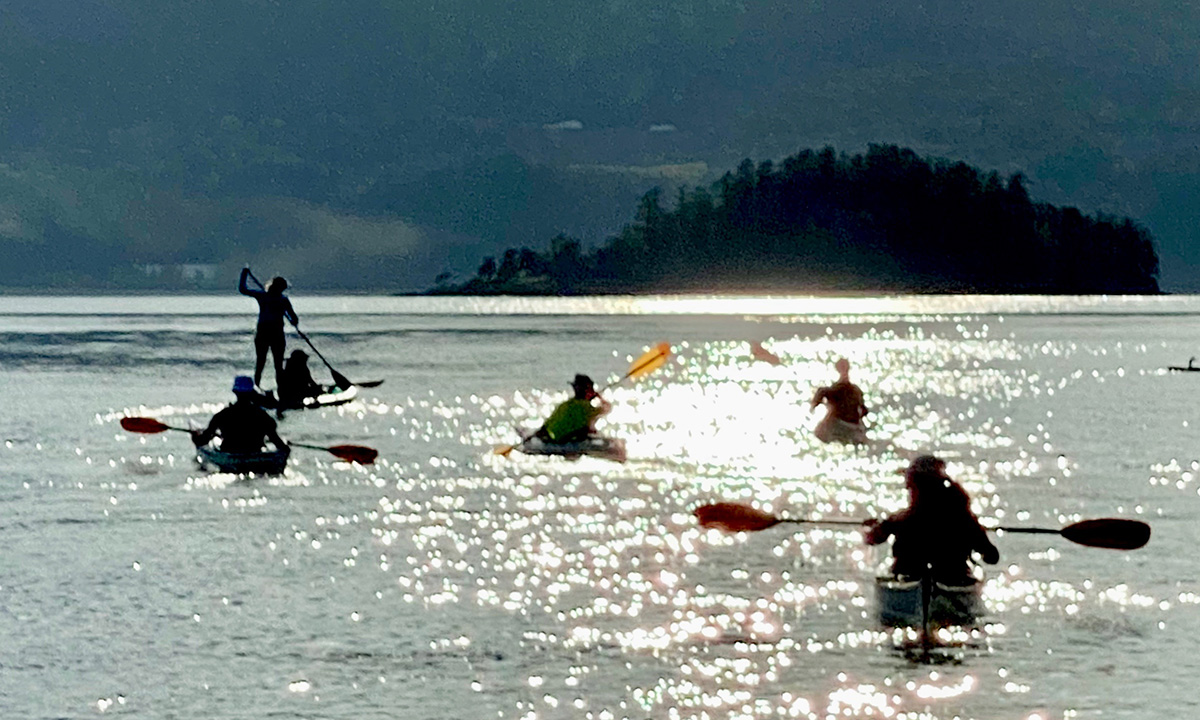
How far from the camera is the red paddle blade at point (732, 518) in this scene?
82.1 feet

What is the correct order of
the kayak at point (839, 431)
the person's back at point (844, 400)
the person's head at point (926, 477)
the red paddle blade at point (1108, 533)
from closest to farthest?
the person's head at point (926, 477)
the red paddle blade at point (1108, 533)
the person's back at point (844, 400)
the kayak at point (839, 431)

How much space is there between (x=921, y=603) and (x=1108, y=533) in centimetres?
363

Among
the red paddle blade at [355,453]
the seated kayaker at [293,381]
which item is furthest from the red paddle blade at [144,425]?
the seated kayaker at [293,381]

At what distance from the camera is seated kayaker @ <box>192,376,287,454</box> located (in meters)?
34.4

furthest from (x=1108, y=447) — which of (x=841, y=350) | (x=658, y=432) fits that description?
(x=841, y=350)

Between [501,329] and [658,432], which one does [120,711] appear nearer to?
[658,432]

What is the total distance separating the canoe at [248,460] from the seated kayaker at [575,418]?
17.4ft

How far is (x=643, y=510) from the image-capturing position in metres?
31.0

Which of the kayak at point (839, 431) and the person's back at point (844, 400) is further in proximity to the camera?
the kayak at point (839, 431)

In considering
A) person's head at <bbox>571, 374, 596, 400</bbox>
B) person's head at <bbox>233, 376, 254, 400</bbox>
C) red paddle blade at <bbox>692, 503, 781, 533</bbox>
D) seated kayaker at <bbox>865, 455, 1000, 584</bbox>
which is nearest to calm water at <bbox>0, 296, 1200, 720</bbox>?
red paddle blade at <bbox>692, 503, 781, 533</bbox>

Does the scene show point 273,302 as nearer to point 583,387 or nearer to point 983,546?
point 583,387

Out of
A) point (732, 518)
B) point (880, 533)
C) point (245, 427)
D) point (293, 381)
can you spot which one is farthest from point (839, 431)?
point (880, 533)

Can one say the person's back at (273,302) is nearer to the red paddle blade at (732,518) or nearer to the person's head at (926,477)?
the red paddle blade at (732,518)

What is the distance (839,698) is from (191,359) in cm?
7642
